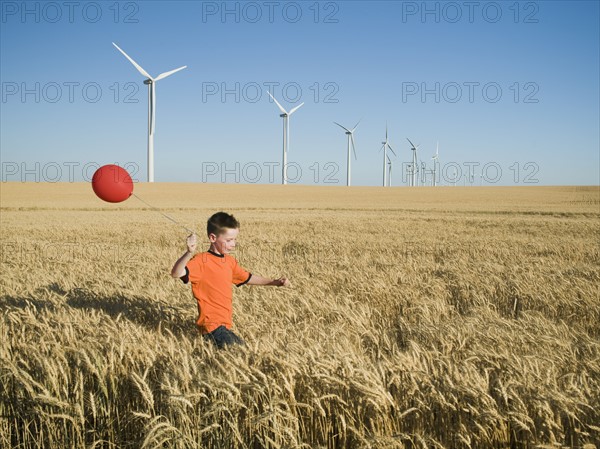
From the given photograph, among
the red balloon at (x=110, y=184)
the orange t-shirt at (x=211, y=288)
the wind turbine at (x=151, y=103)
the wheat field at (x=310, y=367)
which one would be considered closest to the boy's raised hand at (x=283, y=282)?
the wheat field at (x=310, y=367)

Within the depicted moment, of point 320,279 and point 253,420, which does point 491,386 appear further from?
point 320,279

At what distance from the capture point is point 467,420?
3168mm

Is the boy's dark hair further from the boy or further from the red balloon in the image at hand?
the red balloon

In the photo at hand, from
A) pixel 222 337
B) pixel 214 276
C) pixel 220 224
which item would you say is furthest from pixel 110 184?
pixel 222 337

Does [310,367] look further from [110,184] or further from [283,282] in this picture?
[110,184]

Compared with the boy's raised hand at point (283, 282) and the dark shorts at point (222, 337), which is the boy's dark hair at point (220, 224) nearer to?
the boy's raised hand at point (283, 282)

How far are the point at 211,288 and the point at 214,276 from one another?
0.46ft

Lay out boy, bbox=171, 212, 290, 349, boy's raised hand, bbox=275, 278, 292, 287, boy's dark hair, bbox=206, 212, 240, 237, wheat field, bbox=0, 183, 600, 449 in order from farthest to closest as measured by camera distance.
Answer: boy's raised hand, bbox=275, 278, 292, 287 < boy's dark hair, bbox=206, 212, 240, 237 < boy, bbox=171, 212, 290, 349 < wheat field, bbox=0, 183, 600, 449

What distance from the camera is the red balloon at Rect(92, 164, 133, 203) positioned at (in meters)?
5.81

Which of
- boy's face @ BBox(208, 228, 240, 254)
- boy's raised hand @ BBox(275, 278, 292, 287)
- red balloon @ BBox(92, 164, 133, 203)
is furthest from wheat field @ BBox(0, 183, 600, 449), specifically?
red balloon @ BBox(92, 164, 133, 203)

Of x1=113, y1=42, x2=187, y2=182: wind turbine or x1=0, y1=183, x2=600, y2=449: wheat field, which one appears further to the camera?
x1=113, y1=42, x2=187, y2=182: wind turbine

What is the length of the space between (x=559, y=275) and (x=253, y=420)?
8.13 meters

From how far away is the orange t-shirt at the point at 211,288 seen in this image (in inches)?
205

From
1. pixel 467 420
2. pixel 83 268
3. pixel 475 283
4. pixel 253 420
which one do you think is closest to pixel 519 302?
pixel 475 283
